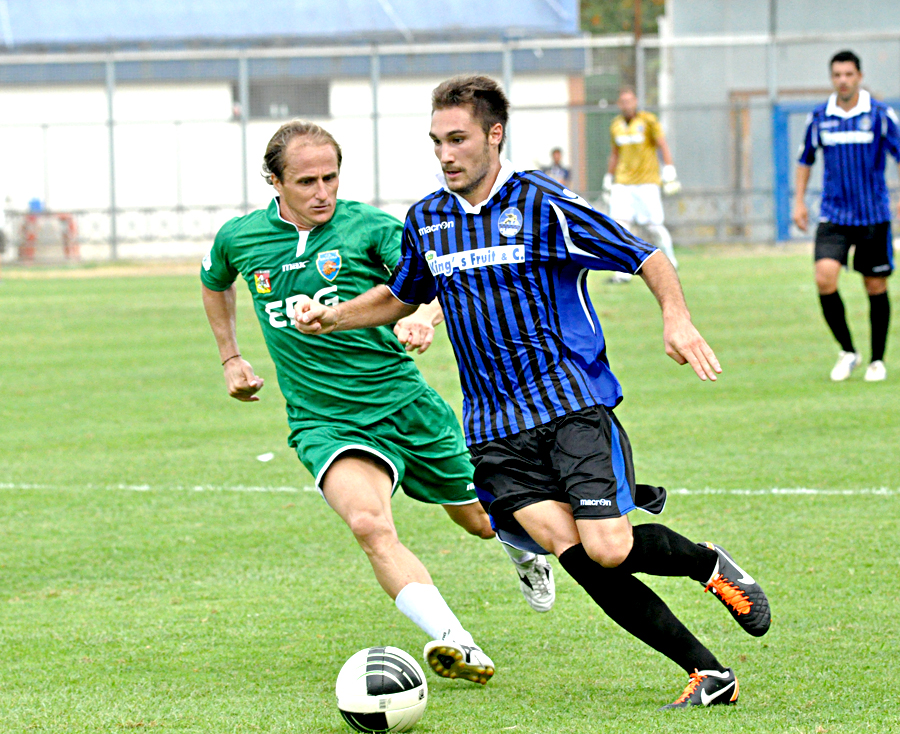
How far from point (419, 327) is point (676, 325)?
1145 mm

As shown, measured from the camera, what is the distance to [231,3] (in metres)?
34.5

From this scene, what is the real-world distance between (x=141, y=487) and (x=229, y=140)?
2364cm

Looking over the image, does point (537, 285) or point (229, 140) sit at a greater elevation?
point (229, 140)

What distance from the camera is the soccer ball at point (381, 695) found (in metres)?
4.11

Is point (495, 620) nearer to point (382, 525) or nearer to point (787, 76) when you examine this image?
point (382, 525)

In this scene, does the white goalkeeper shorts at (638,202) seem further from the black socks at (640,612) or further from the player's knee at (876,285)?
the black socks at (640,612)

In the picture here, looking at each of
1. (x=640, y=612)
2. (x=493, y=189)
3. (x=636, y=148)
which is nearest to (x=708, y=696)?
(x=640, y=612)

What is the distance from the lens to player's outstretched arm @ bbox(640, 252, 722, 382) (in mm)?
3963

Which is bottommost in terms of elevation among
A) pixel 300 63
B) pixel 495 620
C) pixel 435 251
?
pixel 495 620

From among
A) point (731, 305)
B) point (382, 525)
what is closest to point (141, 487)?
point (382, 525)

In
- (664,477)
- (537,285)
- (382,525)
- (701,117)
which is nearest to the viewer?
(537,285)

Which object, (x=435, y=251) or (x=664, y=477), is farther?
(x=664, y=477)

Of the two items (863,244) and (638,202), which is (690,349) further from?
(638,202)

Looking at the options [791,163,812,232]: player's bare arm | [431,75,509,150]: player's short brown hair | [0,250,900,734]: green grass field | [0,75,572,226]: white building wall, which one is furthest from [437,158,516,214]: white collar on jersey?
[0,75,572,226]: white building wall
